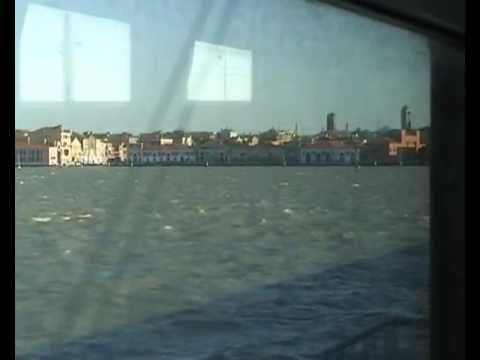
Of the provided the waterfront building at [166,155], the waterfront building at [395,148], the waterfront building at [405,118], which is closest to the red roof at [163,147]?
the waterfront building at [166,155]

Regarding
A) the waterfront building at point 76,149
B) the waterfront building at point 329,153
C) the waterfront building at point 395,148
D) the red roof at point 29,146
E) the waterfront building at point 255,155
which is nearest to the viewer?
the red roof at point 29,146

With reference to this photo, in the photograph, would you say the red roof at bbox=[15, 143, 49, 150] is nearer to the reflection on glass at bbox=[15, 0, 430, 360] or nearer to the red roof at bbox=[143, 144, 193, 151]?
the reflection on glass at bbox=[15, 0, 430, 360]

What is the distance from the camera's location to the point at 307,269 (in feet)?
4.53

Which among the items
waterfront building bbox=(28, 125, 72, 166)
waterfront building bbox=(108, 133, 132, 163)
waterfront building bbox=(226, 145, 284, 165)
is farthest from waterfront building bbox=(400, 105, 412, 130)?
waterfront building bbox=(28, 125, 72, 166)

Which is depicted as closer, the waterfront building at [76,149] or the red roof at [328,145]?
the waterfront building at [76,149]

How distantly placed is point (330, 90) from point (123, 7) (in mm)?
484

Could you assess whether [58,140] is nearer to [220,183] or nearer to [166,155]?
[166,155]

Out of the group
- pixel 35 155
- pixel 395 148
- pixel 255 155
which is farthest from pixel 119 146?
pixel 395 148

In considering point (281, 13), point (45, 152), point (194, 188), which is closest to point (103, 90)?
point (45, 152)

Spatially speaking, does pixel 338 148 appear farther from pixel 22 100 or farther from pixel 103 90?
pixel 22 100

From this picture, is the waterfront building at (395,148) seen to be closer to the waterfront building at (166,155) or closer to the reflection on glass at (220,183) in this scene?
the reflection on glass at (220,183)

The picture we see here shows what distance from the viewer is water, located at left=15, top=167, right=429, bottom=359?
1096mm

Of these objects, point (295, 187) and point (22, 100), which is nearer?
point (22, 100)

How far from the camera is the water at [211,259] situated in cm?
110
